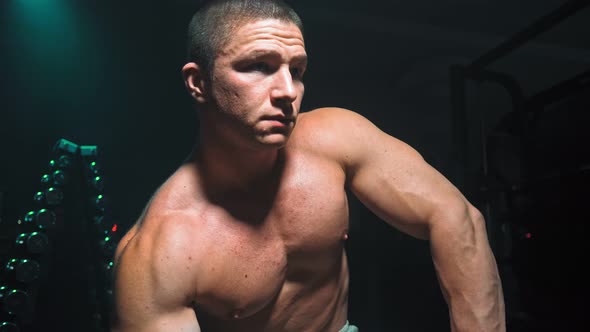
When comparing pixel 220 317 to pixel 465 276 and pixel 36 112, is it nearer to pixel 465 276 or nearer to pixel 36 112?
pixel 465 276

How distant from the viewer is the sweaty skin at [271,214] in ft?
2.57

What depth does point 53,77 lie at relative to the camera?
1.69 meters

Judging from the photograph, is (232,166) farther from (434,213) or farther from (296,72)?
(434,213)

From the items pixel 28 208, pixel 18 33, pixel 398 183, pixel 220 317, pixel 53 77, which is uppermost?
pixel 18 33

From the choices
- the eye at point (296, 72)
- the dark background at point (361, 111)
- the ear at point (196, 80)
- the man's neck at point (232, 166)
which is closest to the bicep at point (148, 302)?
the man's neck at point (232, 166)

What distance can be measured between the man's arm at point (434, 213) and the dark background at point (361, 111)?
78 centimetres

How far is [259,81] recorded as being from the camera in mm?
788

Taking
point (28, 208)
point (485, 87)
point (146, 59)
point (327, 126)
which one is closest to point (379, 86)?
point (485, 87)

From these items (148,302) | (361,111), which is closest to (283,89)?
(148,302)

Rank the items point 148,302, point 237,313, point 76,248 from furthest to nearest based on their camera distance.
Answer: point 76,248, point 237,313, point 148,302

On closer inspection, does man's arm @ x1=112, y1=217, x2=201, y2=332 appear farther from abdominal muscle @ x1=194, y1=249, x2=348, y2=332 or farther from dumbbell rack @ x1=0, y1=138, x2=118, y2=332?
dumbbell rack @ x1=0, y1=138, x2=118, y2=332

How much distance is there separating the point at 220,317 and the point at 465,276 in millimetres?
477

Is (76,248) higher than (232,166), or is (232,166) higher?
(232,166)

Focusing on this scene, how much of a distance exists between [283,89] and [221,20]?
0.18 meters
